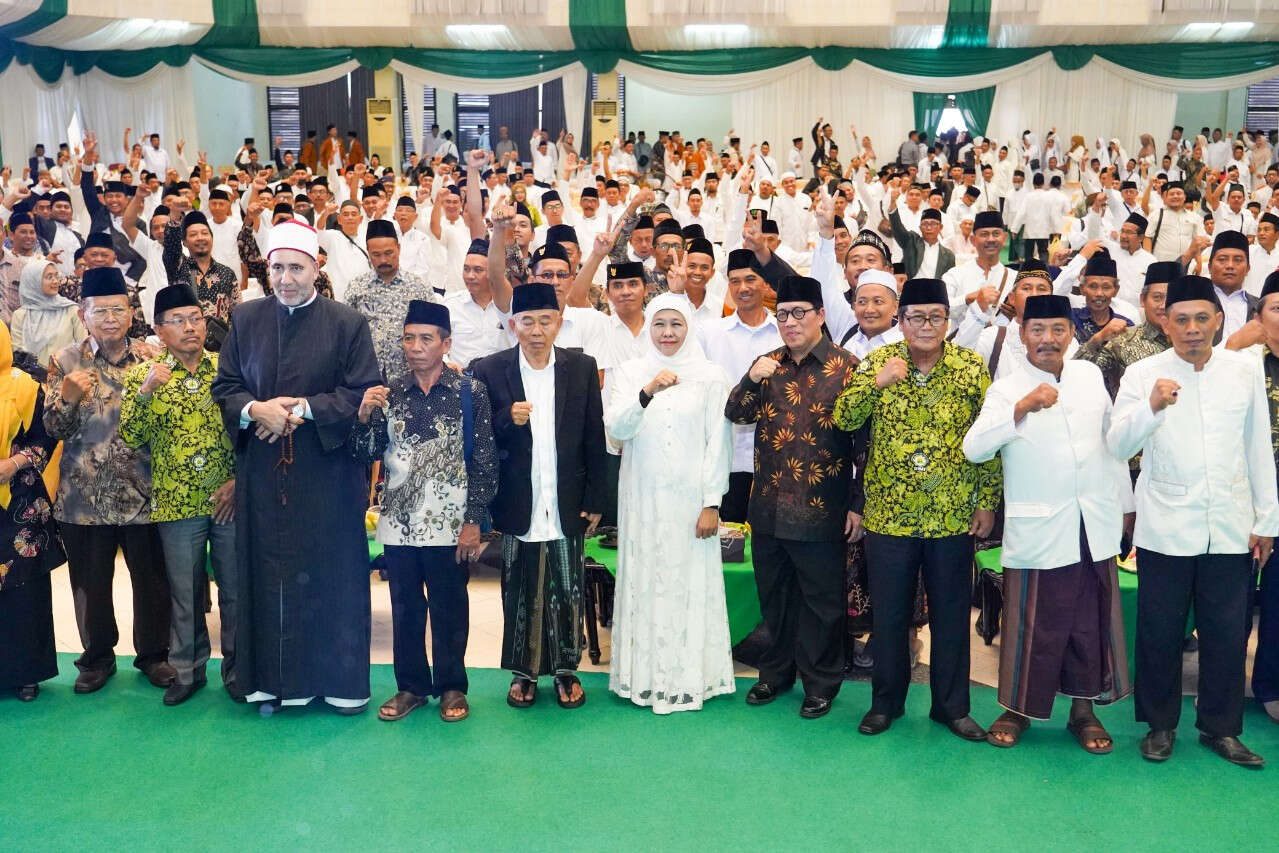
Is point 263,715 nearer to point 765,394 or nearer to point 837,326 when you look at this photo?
point 765,394

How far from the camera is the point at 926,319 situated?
12.1ft

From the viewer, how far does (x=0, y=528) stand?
407 centimetres

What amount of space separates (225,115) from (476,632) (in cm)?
1862

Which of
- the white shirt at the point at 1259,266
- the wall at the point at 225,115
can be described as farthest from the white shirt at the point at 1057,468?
the wall at the point at 225,115

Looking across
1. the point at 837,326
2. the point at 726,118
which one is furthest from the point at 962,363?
the point at 726,118

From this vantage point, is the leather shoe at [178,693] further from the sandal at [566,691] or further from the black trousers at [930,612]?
the black trousers at [930,612]

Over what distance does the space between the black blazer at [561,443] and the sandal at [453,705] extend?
0.58 meters

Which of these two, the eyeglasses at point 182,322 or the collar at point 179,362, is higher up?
the eyeglasses at point 182,322

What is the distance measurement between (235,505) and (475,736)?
1122 millimetres

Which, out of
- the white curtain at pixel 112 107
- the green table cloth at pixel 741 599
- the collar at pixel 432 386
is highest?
the white curtain at pixel 112 107

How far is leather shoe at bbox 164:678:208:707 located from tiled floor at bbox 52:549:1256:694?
22.2 inches

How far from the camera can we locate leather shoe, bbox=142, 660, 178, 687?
427 cm

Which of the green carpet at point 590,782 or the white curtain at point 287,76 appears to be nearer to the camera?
the green carpet at point 590,782

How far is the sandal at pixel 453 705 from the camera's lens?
3.99 m
